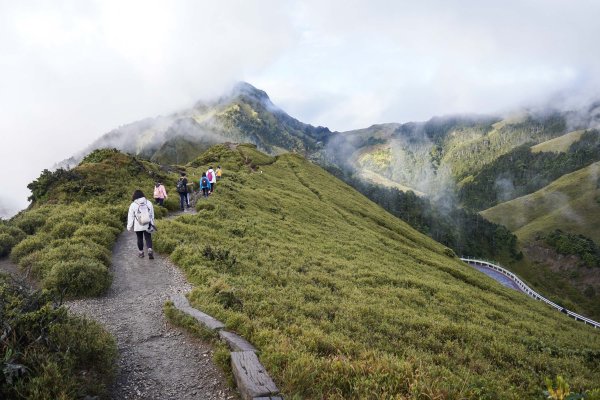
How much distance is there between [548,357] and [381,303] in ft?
21.7

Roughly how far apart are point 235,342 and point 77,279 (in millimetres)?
8119

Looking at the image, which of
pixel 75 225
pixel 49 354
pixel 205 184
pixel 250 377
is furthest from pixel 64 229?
pixel 250 377

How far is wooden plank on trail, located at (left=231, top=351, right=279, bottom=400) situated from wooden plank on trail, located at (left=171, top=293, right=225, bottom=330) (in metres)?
2.04

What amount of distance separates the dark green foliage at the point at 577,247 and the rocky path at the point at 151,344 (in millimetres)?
195284

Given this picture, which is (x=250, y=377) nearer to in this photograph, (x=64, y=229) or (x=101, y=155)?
(x=64, y=229)

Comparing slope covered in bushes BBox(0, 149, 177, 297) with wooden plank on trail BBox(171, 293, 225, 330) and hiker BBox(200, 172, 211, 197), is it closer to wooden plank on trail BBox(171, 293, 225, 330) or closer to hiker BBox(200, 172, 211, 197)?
wooden plank on trail BBox(171, 293, 225, 330)

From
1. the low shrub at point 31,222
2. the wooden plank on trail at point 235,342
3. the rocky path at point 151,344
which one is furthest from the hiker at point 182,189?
the wooden plank on trail at point 235,342

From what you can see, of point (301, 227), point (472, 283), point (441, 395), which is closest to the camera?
point (441, 395)

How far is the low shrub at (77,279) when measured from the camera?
46.5 ft

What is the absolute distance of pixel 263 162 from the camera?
3580 inches

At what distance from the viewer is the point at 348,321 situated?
13.7 meters

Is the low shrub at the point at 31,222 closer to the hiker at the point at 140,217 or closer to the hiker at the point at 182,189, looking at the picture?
the hiker at the point at 140,217

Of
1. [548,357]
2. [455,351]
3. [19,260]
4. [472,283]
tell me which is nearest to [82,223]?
[19,260]

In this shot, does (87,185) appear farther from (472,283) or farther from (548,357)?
(472,283)
